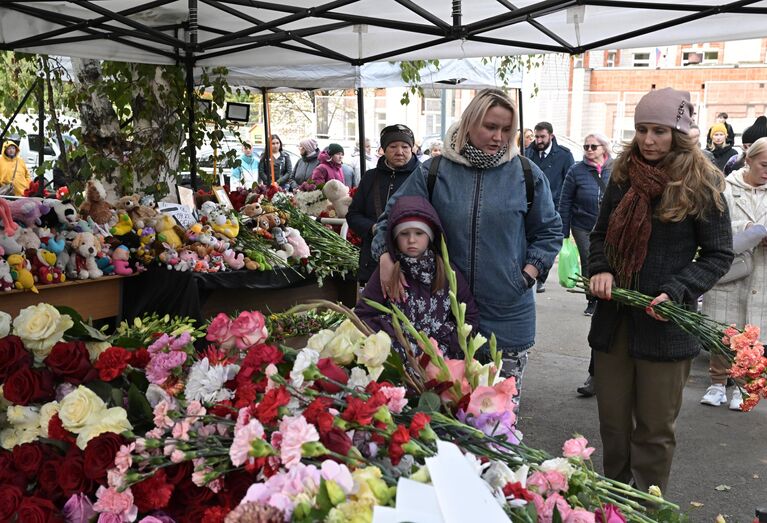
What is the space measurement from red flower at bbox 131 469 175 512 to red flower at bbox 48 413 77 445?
0.80 ft

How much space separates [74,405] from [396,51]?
4.16 meters

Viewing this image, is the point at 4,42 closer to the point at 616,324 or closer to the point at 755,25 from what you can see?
the point at 616,324

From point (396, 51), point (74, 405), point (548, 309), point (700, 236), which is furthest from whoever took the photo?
point (548, 309)

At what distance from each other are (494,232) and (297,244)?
2.82 meters

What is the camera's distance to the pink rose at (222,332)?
157cm

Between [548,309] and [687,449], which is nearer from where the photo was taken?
[687,449]

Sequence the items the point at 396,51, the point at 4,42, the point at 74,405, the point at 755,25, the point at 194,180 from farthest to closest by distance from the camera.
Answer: the point at 194,180
the point at 396,51
the point at 4,42
the point at 755,25
the point at 74,405

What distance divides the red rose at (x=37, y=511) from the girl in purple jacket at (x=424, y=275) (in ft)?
4.59

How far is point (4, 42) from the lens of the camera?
4.50 meters

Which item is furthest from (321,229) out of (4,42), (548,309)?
(548,309)

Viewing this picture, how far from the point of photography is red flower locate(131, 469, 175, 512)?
1307 millimetres

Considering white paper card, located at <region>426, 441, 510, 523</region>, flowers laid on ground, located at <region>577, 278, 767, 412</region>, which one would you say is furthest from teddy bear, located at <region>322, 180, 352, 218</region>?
white paper card, located at <region>426, 441, 510, 523</region>

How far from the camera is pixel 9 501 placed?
1.41m

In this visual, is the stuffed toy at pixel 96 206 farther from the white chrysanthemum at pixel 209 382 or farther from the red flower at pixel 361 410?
the red flower at pixel 361 410
